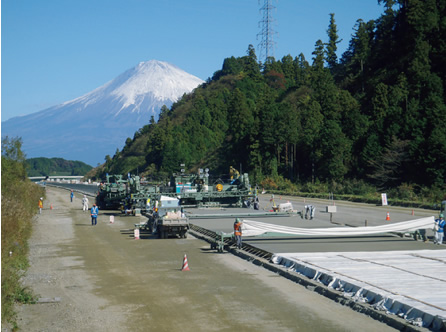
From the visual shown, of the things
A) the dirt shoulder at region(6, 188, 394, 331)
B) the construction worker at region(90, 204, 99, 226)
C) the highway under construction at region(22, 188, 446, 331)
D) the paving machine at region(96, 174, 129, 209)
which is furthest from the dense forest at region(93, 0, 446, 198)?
the dirt shoulder at region(6, 188, 394, 331)

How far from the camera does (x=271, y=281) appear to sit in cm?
2047

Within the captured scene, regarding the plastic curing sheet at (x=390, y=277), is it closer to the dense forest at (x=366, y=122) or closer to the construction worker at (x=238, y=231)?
the construction worker at (x=238, y=231)

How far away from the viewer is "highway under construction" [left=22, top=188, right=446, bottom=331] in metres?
15.0

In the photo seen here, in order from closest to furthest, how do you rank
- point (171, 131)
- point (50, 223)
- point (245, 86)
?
point (50, 223) < point (171, 131) < point (245, 86)

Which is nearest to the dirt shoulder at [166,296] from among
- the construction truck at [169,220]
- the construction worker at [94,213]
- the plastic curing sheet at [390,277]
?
the plastic curing sheet at [390,277]

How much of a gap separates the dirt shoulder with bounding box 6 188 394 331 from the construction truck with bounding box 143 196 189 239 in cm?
382

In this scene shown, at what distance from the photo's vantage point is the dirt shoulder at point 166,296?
14.9m

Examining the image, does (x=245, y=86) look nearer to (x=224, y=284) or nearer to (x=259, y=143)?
(x=259, y=143)

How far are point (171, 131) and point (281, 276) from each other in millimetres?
141581

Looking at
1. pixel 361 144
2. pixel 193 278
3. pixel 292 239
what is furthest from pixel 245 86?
pixel 193 278

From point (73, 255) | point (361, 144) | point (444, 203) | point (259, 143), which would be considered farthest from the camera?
point (259, 143)

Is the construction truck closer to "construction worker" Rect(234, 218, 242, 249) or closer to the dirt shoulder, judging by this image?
the dirt shoulder

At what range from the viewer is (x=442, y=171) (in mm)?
67500

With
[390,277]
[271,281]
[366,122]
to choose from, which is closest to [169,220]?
[271,281]
